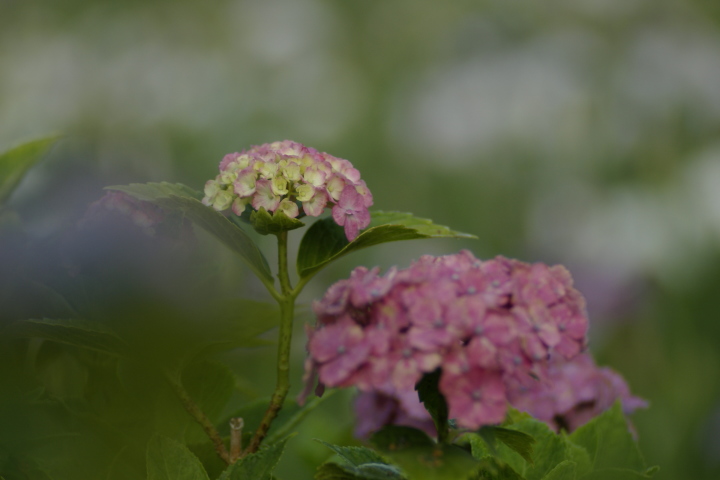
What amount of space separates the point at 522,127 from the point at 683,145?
21.7 inches

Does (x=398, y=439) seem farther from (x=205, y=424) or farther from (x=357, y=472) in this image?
(x=205, y=424)

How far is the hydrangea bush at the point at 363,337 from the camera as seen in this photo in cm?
42

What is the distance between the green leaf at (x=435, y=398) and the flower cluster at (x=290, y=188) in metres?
0.11

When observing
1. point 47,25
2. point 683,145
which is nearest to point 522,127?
point 683,145

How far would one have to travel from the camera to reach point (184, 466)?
0.49 meters

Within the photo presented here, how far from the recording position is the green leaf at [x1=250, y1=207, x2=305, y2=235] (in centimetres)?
49

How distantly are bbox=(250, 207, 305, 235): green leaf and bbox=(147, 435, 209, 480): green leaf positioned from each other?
15 centimetres

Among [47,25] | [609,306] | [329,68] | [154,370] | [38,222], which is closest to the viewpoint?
[154,370]

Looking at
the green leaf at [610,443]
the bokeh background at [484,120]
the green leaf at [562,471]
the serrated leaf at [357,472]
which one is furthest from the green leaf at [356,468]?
the bokeh background at [484,120]

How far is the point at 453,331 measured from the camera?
0.41 meters

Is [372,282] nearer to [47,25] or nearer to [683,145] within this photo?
[683,145]

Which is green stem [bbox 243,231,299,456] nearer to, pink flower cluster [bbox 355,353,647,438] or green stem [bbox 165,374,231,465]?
green stem [bbox 165,374,231,465]

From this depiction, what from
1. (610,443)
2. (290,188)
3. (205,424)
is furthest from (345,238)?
(610,443)

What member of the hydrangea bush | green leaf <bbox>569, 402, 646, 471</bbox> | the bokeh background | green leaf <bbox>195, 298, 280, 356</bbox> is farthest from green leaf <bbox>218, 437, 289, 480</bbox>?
the bokeh background
